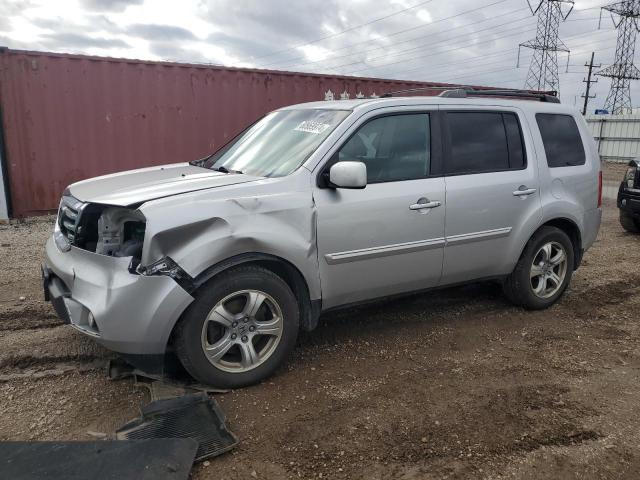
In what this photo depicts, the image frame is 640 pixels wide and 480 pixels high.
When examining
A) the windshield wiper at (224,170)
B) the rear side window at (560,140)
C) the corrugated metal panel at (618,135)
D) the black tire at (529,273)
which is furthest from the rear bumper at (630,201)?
the corrugated metal panel at (618,135)

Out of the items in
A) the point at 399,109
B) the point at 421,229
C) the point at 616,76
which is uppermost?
the point at 616,76

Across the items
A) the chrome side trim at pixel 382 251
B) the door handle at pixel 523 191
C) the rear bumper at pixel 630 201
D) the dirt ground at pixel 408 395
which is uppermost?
the door handle at pixel 523 191

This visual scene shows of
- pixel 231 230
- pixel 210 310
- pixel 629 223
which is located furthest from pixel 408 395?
pixel 629 223

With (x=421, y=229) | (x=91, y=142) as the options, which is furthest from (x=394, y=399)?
(x=91, y=142)

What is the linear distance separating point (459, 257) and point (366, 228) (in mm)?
953

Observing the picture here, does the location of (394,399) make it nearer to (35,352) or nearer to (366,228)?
(366,228)

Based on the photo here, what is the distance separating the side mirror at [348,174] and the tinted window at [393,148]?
304 millimetres

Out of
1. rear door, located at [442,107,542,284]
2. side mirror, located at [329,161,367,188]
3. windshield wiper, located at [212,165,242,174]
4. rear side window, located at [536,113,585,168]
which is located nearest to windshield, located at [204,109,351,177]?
windshield wiper, located at [212,165,242,174]

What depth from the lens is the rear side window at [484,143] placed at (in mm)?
4039

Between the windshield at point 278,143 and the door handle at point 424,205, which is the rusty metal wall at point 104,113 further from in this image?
the door handle at point 424,205

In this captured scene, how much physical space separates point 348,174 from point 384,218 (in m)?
0.53

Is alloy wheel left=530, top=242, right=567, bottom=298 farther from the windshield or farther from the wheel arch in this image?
the windshield

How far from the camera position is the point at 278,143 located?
3.85 metres

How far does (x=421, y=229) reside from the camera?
378 centimetres
